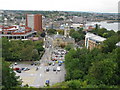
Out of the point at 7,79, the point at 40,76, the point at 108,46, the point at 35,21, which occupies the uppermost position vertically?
the point at 35,21

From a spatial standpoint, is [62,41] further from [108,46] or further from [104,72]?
[104,72]

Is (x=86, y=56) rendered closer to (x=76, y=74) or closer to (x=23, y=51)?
(x=76, y=74)

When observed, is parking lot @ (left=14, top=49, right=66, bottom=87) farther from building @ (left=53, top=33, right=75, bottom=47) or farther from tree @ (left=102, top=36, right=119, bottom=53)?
building @ (left=53, top=33, right=75, bottom=47)

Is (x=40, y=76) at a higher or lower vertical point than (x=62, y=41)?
lower

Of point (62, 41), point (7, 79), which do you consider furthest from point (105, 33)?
point (7, 79)

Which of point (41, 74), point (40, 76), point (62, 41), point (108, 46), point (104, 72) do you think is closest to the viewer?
point (104, 72)

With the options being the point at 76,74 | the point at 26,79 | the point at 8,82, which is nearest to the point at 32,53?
the point at 26,79

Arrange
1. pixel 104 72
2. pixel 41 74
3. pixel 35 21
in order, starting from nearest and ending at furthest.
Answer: pixel 104 72 → pixel 41 74 → pixel 35 21

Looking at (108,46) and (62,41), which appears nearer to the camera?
(108,46)

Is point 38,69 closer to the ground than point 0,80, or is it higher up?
closer to the ground

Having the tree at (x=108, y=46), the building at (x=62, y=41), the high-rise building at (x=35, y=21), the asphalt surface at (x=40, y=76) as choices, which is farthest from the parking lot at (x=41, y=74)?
the high-rise building at (x=35, y=21)

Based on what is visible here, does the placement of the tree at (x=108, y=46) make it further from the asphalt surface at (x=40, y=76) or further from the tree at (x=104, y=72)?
the tree at (x=104, y=72)
